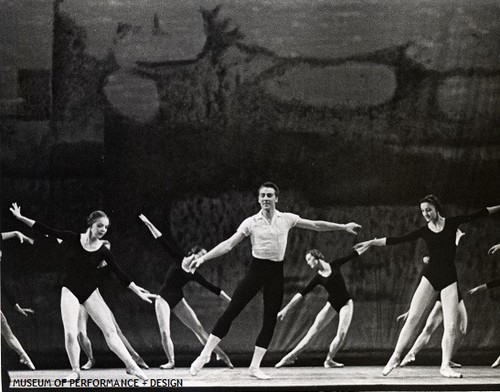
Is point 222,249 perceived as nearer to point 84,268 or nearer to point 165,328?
point 165,328

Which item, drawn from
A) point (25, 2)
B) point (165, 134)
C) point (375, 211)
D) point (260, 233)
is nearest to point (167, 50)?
point (165, 134)

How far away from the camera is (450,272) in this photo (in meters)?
4.93

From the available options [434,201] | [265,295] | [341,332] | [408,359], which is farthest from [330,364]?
[434,201]

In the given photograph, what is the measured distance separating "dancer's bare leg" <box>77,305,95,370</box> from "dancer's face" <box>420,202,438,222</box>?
2.32 m

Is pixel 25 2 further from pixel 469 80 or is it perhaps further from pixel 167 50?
pixel 469 80

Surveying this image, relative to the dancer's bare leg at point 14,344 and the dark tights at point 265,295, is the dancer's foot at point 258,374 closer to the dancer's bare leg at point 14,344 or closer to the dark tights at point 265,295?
the dark tights at point 265,295

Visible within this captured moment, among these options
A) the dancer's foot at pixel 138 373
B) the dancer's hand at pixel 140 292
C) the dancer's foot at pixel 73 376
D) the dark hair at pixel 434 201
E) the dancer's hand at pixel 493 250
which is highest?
the dark hair at pixel 434 201

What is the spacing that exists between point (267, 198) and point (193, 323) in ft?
3.12

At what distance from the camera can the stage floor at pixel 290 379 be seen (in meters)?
4.82

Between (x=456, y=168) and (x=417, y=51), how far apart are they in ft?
2.66

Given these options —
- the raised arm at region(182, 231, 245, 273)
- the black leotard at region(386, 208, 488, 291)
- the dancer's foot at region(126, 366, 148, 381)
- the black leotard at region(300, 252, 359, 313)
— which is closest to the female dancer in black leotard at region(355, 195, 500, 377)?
the black leotard at region(386, 208, 488, 291)

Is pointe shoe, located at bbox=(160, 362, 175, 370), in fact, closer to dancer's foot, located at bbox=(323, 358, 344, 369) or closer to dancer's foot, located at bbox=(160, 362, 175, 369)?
dancer's foot, located at bbox=(160, 362, 175, 369)

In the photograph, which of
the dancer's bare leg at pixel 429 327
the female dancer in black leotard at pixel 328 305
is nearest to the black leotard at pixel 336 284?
the female dancer in black leotard at pixel 328 305

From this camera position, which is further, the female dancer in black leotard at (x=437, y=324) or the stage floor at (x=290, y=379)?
the female dancer in black leotard at (x=437, y=324)
